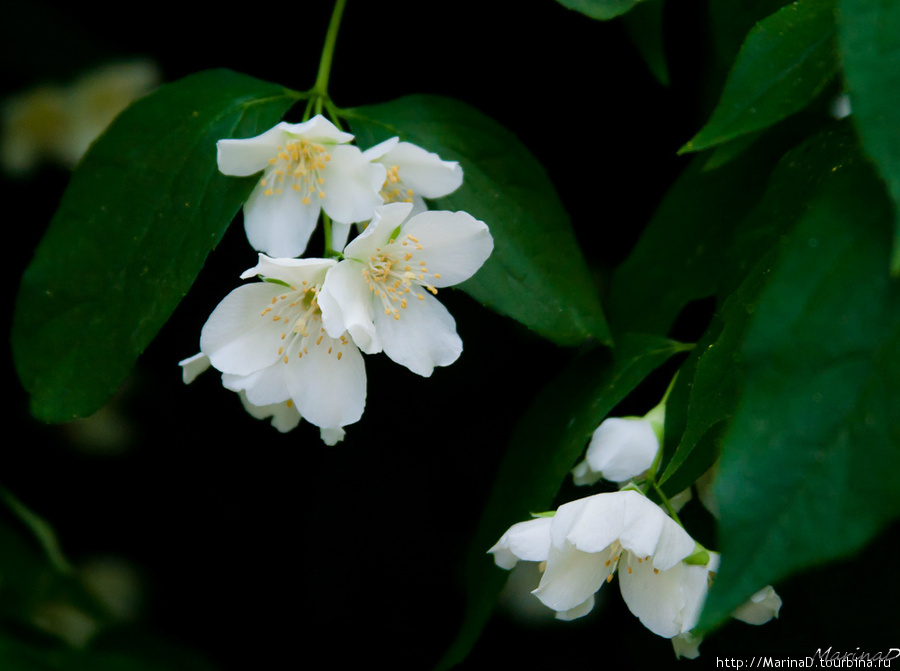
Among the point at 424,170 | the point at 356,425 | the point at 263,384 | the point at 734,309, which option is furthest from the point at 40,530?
the point at 734,309

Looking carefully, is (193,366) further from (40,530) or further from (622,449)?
(40,530)

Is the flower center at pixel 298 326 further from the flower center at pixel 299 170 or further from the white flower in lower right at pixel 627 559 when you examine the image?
the white flower in lower right at pixel 627 559

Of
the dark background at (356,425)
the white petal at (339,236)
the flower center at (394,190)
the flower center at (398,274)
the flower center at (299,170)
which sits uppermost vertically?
the flower center at (299,170)

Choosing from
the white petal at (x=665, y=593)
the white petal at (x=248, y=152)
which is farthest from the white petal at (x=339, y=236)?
the white petal at (x=665, y=593)

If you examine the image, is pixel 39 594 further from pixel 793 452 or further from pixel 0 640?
pixel 793 452

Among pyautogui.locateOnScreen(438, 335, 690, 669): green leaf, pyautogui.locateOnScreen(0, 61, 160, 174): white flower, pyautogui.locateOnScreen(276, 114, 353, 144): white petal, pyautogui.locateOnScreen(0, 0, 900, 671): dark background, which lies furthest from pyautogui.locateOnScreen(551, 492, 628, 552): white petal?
pyautogui.locateOnScreen(0, 61, 160, 174): white flower

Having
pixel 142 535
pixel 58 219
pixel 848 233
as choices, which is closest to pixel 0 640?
pixel 58 219
